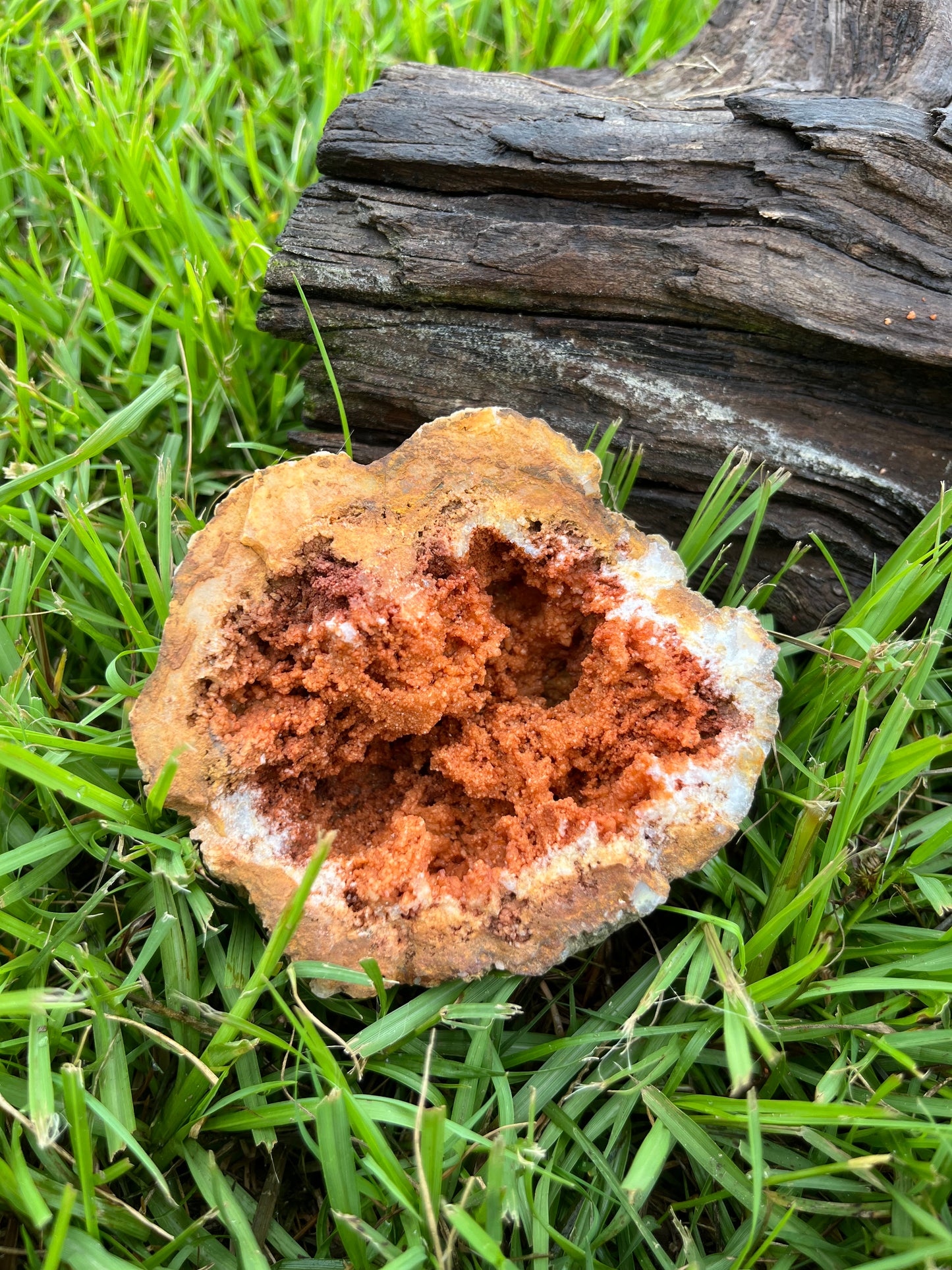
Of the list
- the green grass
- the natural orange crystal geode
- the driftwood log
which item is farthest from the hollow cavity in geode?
the driftwood log

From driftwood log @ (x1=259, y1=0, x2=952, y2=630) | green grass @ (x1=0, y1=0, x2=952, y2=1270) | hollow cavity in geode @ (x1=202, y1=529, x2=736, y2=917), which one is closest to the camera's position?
green grass @ (x1=0, y1=0, x2=952, y2=1270)

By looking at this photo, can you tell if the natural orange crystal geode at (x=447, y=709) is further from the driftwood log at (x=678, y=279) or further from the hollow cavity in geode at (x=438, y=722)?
the driftwood log at (x=678, y=279)

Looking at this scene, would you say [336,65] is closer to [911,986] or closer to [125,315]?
[125,315]

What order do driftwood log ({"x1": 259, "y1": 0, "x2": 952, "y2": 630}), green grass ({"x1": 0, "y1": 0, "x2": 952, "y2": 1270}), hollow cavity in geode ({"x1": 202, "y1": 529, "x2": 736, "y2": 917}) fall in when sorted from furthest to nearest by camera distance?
1. driftwood log ({"x1": 259, "y1": 0, "x2": 952, "y2": 630})
2. hollow cavity in geode ({"x1": 202, "y1": 529, "x2": 736, "y2": 917})
3. green grass ({"x1": 0, "y1": 0, "x2": 952, "y2": 1270})

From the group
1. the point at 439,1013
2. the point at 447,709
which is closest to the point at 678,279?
the point at 447,709

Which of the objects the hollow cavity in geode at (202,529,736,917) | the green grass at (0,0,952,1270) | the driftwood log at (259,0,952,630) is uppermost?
the driftwood log at (259,0,952,630)

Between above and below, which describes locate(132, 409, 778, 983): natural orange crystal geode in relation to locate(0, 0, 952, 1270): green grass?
above

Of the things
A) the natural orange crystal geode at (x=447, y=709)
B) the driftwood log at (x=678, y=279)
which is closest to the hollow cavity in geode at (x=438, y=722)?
the natural orange crystal geode at (x=447, y=709)

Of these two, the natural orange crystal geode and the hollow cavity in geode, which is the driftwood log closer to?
the natural orange crystal geode
